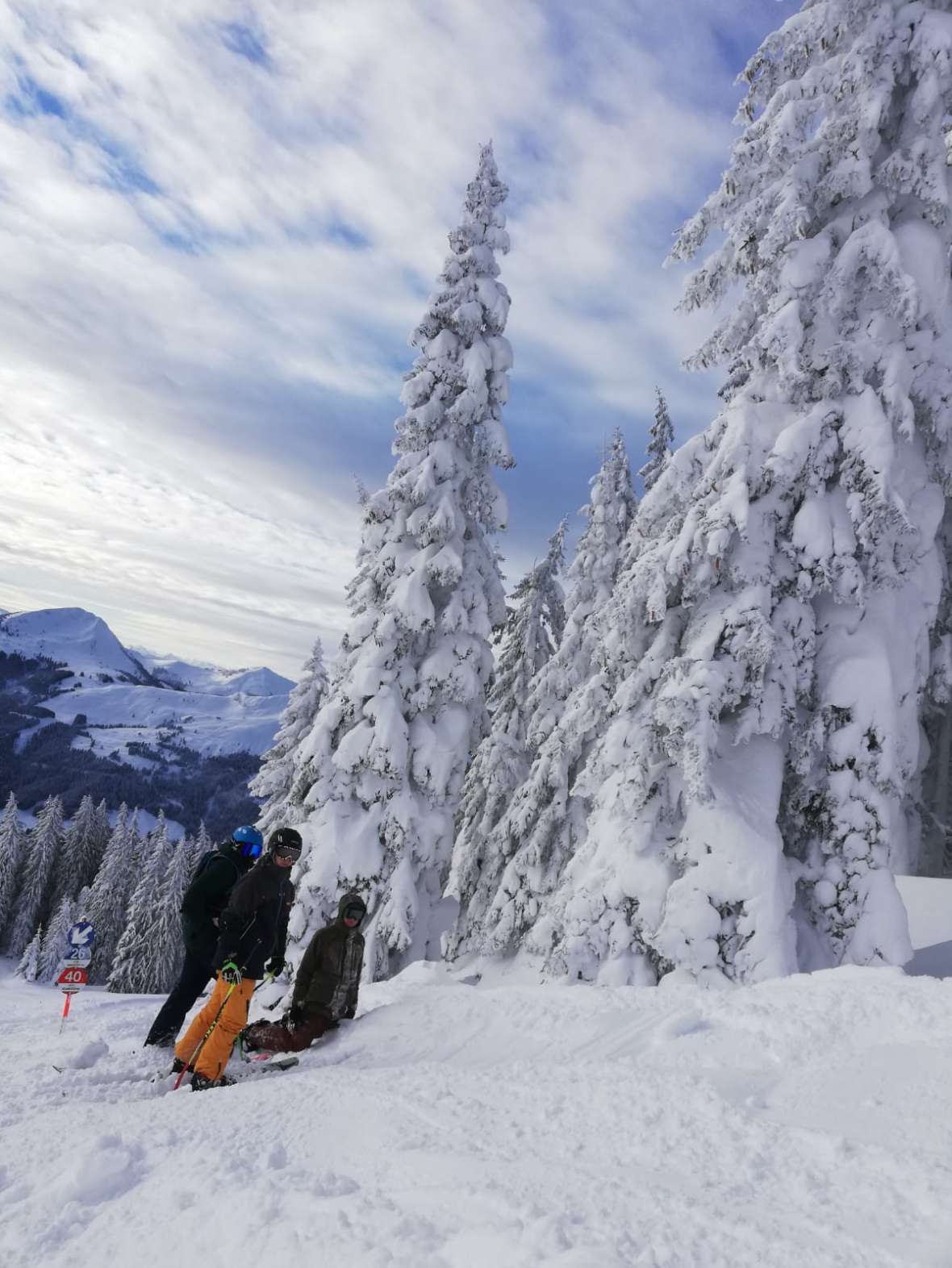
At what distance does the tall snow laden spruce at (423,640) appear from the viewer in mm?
14219

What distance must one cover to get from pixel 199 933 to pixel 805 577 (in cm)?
798

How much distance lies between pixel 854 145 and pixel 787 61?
1.90 meters

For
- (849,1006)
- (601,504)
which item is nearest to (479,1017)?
(849,1006)

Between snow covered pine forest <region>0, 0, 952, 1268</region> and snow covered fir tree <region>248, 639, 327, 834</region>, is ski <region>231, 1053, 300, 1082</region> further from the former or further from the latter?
snow covered fir tree <region>248, 639, 327, 834</region>

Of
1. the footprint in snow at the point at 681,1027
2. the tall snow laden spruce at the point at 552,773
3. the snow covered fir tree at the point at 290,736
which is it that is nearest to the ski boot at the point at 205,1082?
the footprint in snow at the point at 681,1027

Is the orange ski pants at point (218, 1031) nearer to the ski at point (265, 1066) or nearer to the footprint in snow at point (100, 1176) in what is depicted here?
the ski at point (265, 1066)

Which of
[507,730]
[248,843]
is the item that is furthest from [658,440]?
[248,843]

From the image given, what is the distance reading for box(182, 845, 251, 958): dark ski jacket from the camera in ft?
24.0

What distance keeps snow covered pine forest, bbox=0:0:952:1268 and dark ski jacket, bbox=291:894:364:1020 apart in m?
0.34

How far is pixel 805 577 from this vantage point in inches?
366

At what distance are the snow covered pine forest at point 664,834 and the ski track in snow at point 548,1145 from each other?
27 mm

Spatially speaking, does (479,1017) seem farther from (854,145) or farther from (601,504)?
(601,504)

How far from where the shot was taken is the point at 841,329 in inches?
385

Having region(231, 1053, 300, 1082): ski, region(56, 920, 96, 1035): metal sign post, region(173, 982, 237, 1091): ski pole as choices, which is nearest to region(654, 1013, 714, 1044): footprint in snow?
region(231, 1053, 300, 1082): ski
